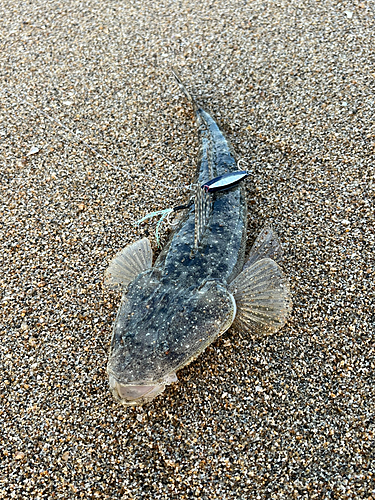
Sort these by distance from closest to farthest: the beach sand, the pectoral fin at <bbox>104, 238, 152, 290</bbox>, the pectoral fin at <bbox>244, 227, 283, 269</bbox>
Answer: the beach sand, the pectoral fin at <bbox>104, 238, 152, 290</bbox>, the pectoral fin at <bbox>244, 227, 283, 269</bbox>

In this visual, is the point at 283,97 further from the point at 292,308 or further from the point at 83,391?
the point at 83,391

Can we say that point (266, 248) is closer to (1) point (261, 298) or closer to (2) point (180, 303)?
(1) point (261, 298)

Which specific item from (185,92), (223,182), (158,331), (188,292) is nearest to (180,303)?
(188,292)

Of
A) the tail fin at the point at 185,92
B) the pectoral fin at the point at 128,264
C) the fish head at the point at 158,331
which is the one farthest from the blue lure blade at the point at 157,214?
the tail fin at the point at 185,92

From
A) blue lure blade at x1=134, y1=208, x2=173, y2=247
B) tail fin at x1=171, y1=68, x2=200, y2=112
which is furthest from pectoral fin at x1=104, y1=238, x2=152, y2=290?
tail fin at x1=171, y1=68, x2=200, y2=112

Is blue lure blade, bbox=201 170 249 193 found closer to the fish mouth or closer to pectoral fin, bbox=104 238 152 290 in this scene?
pectoral fin, bbox=104 238 152 290
